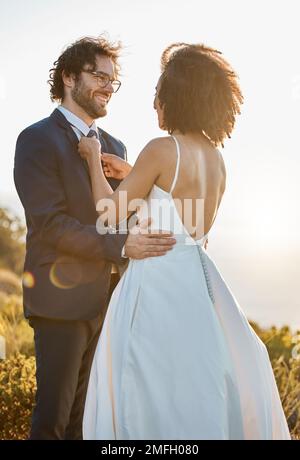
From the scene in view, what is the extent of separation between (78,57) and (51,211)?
111 centimetres

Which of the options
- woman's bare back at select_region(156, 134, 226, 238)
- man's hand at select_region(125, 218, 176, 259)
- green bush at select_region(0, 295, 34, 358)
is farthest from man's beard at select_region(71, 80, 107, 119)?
green bush at select_region(0, 295, 34, 358)

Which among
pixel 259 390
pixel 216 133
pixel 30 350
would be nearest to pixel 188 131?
pixel 216 133

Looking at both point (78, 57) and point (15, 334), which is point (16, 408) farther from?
point (78, 57)

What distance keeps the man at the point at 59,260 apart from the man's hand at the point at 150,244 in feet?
0.07

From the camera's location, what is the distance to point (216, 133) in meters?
3.84

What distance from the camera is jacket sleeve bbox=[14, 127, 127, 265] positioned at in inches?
157

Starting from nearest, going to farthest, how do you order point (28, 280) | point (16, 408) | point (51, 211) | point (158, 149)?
point (158, 149)
point (51, 211)
point (28, 280)
point (16, 408)

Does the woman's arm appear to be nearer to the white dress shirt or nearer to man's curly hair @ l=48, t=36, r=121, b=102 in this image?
the white dress shirt

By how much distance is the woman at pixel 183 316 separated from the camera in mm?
3584

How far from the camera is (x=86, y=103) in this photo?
4.45 metres

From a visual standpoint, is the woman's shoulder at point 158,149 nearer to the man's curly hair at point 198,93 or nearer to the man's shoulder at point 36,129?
the man's curly hair at point 198,93

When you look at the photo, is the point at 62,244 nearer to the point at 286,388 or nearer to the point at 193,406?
the point at 193,406

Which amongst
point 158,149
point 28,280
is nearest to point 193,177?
point 158,149

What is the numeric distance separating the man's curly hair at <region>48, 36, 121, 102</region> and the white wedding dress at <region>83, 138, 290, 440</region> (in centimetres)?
117
